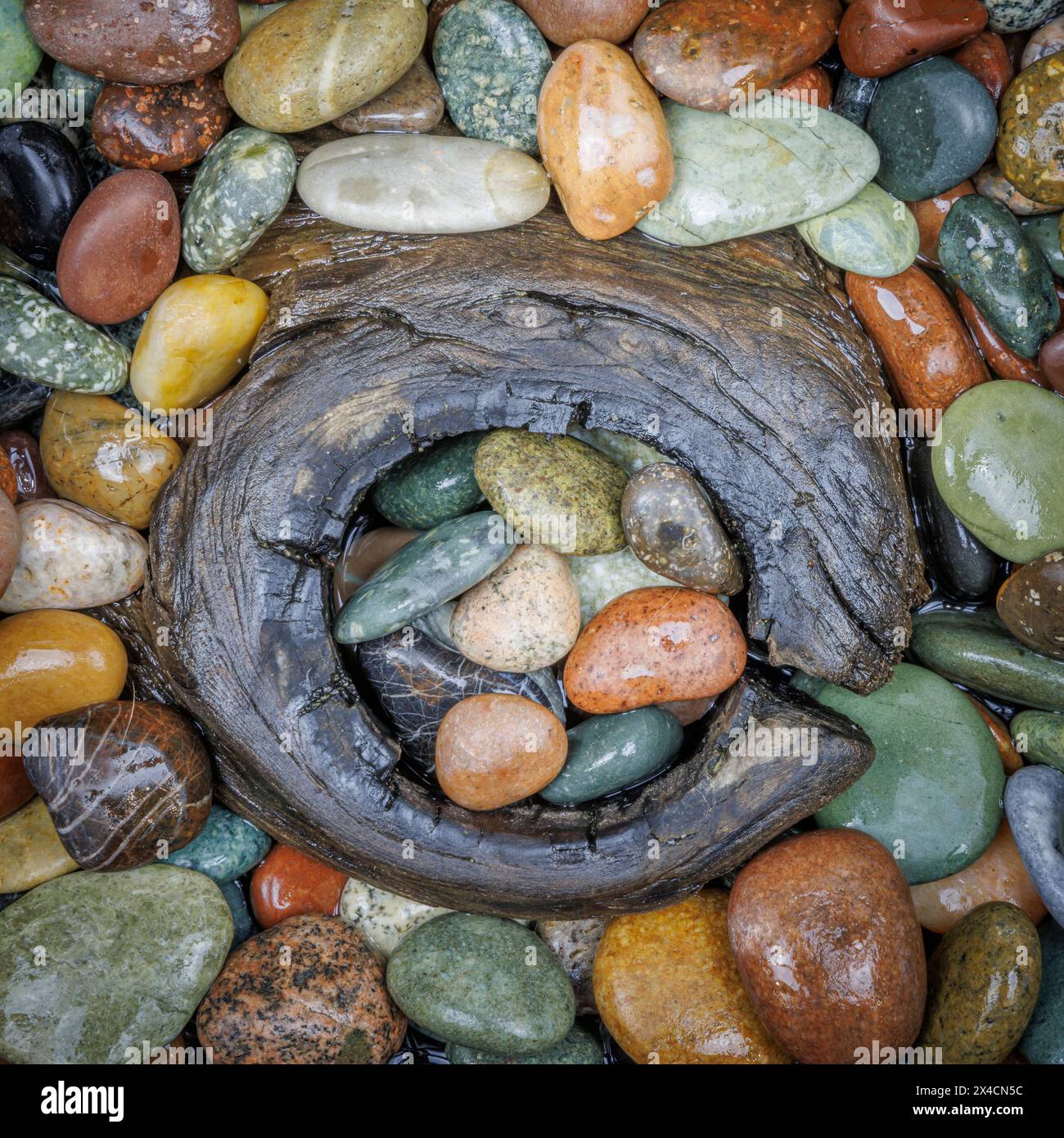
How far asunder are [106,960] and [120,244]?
2140 millimetres

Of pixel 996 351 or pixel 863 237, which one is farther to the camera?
pixel 996 351

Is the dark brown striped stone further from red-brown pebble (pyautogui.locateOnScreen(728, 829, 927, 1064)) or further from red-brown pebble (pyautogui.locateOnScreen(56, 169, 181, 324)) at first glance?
red-brown pebble (pyautogui.locateOnScreen(728, 829, 927, 1064))

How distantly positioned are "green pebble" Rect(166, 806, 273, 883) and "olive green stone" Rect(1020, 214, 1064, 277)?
124 inches

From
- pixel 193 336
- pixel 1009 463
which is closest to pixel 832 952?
pixel 1009 463

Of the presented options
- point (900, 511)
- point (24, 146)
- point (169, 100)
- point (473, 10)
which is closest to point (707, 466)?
point (900, 511)

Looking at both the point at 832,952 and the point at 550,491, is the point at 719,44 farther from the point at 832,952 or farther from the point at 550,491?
the point at 832,952

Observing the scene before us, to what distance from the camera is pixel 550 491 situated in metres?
2.79

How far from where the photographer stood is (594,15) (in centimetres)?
278

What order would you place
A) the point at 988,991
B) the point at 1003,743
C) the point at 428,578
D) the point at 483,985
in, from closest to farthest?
the point at 988,991, the point at 428,578, the point at 483,985, the point at 1003,743

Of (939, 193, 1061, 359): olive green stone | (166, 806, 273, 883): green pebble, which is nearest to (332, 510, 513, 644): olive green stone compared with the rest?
(166, 806, 273, 883): green pebble

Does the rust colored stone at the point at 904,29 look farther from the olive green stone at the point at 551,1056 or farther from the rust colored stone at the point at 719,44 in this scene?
the olive green stone at the point at 551,1056

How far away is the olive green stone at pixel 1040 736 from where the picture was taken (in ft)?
9.87

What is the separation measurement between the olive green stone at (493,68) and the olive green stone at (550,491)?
94 cm

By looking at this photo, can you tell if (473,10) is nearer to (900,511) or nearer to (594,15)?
(594,15)
